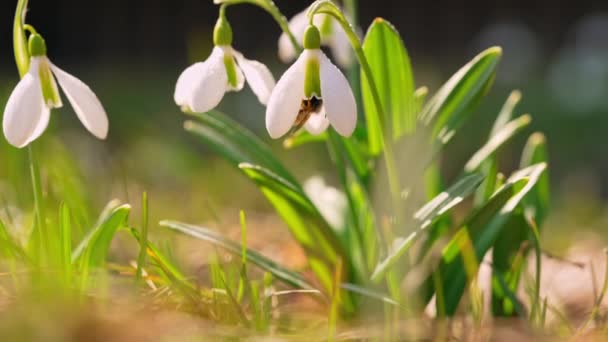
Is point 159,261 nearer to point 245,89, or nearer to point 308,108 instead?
point 308,108

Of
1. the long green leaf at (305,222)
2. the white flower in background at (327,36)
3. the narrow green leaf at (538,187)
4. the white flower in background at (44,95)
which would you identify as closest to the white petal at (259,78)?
the long green leaf at (305,222)

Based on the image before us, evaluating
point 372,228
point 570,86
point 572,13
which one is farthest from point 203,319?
point 572,13

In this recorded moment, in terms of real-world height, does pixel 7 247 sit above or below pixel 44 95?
below

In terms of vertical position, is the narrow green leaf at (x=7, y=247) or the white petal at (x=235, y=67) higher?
the white petal at (x=235, y=67)

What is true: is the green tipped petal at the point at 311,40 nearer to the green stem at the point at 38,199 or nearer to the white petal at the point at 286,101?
the white petal at the point at 286,101

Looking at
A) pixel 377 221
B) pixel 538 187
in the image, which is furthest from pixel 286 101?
pixel 538 187
